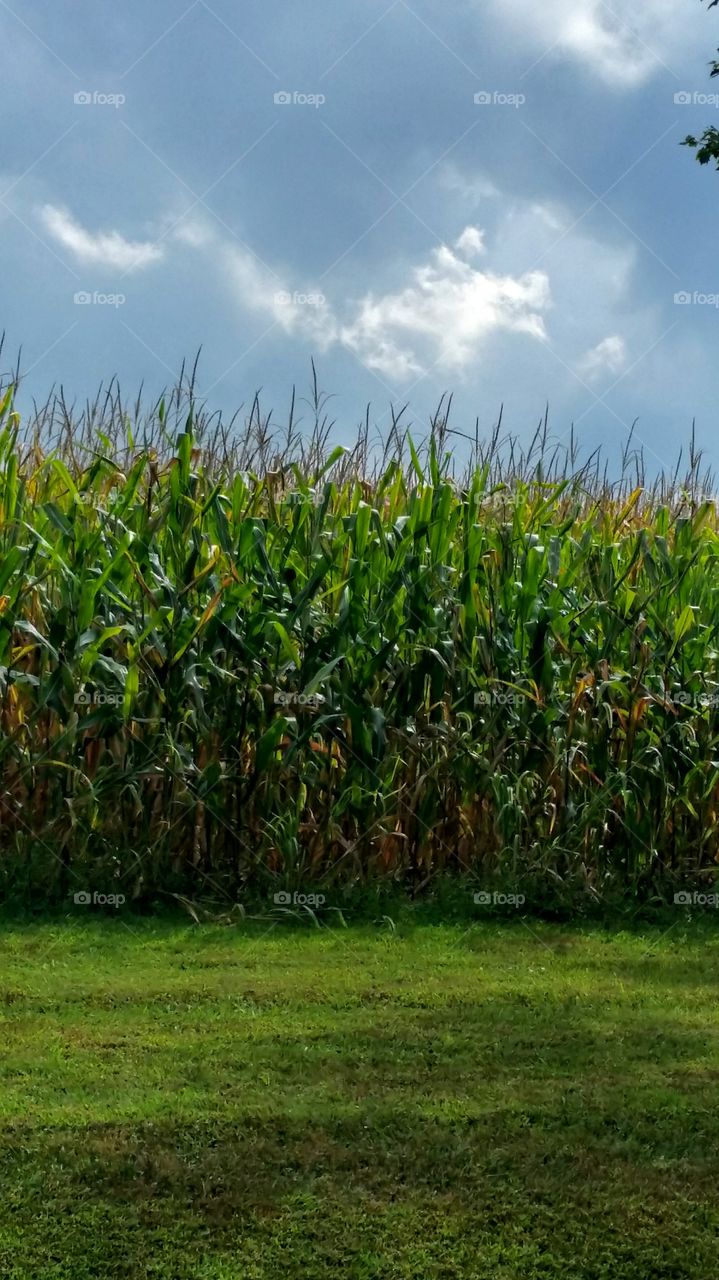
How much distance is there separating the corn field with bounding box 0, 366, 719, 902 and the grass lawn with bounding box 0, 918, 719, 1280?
0.81 meters

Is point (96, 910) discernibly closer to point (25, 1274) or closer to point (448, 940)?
point (448, 940)

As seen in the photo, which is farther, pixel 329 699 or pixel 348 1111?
pixel 329 699

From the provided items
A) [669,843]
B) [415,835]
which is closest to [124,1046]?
[415,835]

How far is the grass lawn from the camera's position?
11.6 feet

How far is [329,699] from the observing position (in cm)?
688

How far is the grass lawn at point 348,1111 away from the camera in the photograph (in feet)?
11.6

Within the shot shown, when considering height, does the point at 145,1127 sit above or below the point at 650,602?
below

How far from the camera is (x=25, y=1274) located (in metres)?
3.42

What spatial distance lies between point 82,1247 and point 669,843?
16.1 ft

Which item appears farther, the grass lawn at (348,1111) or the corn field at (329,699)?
the corn field at (329,699)

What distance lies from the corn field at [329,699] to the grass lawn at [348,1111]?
2.64 ft

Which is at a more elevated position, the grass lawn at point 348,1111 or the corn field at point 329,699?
the corn field at point 329,699

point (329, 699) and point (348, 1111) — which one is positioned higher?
point (329, 699)

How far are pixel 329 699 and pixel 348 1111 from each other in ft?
9.80
